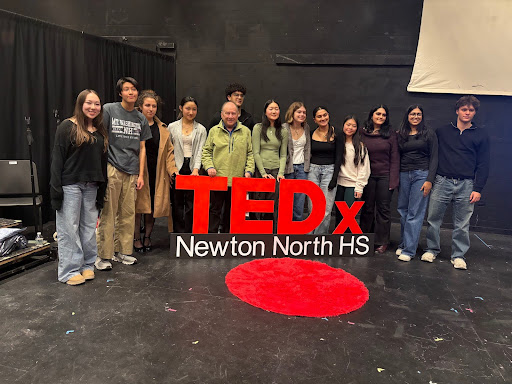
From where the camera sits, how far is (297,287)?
3295mm

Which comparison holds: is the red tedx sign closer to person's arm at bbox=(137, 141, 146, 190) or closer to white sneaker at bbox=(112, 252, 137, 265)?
person's arm at bbox=(137, 141, 146, 190)

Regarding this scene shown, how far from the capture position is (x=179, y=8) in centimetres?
586

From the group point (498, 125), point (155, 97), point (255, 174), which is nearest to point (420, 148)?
point (255, 174)

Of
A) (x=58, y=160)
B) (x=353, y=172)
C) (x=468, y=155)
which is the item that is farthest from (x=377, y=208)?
(x=58, y=160)

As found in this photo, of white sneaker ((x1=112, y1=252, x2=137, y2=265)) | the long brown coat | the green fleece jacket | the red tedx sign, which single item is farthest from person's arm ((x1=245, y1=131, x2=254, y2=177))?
white sneaker ((x1=112, y1=252, x2=137, y2=265))

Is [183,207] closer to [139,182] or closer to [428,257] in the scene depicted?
[139,182]

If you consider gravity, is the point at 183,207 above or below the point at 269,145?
below

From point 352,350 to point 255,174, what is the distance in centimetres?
228

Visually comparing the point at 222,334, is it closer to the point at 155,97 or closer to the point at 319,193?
the point at 319,193

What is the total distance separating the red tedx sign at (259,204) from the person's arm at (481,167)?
1.08 m

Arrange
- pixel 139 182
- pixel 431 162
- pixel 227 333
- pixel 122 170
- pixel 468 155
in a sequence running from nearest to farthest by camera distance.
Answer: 1. pixel 227 333
2. pixel 122 170
3. pixel 139 182
4. pixel 468 155
5. pixel 431 162

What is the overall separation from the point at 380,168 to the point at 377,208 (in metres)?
0.44

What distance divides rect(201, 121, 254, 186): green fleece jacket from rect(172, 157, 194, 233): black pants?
263 millimetres

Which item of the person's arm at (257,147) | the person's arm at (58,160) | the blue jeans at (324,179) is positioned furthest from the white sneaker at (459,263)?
the person's arm at (58,160)
